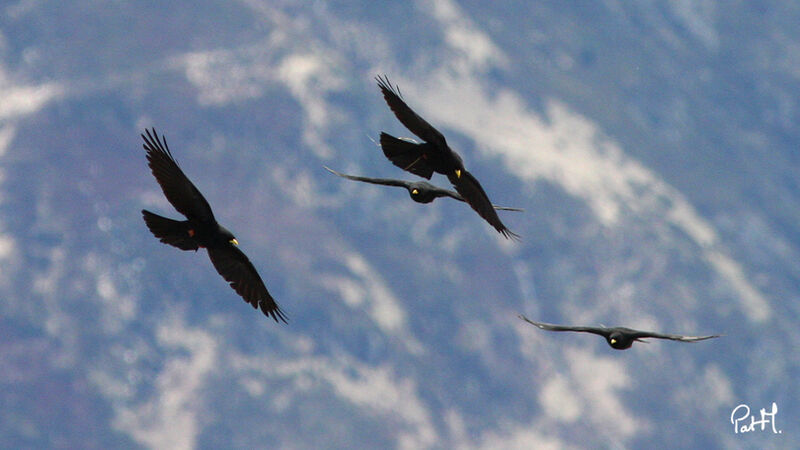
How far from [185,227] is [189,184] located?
1.82 meters

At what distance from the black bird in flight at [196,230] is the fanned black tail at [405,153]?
18.7 ft

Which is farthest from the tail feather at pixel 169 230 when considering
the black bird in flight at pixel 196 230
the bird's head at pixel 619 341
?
the bird's head at pixel 619 341

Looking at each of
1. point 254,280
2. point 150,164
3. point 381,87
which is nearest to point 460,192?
point 381,87

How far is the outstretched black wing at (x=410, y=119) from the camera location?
1293 inches

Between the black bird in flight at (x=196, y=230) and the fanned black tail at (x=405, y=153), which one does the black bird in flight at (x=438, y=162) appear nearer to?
the fanned black tail at (x=405, y=153)

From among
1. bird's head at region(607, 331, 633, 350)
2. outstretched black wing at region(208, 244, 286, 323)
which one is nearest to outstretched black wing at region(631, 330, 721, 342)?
bird's head at region(607, 331, 633, 350)

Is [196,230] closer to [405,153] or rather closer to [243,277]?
[243,277]

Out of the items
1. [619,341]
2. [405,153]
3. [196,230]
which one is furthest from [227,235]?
[619,341]

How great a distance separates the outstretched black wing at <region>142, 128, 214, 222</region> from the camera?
3081cm

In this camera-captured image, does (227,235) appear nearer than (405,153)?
Yes

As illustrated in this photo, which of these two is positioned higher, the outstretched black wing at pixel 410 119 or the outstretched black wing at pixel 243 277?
the outstretched black wing at pixel 410 119

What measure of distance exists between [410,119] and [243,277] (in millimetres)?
7212

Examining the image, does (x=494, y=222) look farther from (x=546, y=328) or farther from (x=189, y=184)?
(x=189, y=184)

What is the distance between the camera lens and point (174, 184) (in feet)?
103
